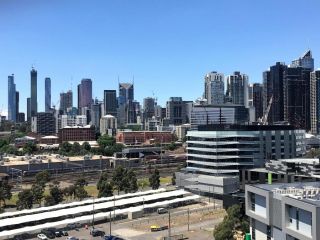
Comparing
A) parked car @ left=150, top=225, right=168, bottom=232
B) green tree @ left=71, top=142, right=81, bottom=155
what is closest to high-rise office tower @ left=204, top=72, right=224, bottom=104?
green tree @ left=71, top=142, right=81, bottom=155

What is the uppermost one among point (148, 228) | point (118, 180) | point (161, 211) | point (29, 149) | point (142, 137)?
point (142, 137)

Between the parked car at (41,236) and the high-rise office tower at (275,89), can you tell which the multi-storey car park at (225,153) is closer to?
the parked car at (41,236)

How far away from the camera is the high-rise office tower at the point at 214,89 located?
13475cm

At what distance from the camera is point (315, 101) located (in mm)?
103000

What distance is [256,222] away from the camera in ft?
57.5

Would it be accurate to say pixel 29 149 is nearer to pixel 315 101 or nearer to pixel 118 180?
pixel 118 180

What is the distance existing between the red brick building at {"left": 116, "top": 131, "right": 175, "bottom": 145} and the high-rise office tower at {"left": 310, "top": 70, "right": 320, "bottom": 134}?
30.6 metres

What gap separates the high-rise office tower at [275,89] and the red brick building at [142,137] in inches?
894

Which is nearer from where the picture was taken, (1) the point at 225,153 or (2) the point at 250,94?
(1) the point at 225,153

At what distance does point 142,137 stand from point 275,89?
32042 mm

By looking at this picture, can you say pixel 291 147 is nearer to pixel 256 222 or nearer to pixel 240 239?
pixel 240 239

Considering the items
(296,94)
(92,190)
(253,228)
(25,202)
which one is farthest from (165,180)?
(296,94)

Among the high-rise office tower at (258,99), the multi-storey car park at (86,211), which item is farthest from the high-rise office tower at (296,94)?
the multi-storey car park at (86,211)

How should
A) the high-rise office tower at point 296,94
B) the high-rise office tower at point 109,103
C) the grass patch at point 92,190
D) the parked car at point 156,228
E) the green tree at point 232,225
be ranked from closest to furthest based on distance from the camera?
the green tree at point 232,225
the parked car at point 156,228
the grass patch at point 92,190
the high-rise office tower at point 296,94
the high-rise office tower at point 109,103
